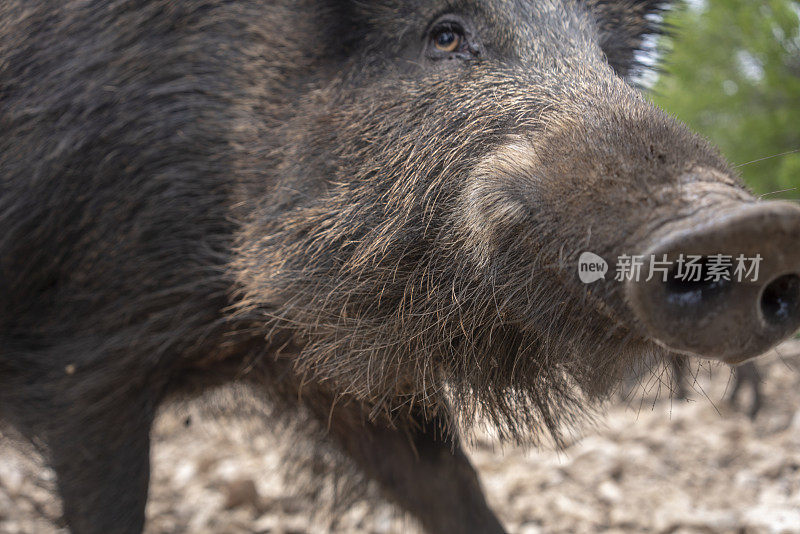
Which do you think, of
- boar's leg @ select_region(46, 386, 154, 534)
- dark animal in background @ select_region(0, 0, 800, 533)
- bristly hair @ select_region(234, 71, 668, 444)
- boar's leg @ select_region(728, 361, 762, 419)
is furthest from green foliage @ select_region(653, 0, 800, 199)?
boar's leg @ select_region(46, 386, 154, 534)

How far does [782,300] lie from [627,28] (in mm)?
1407

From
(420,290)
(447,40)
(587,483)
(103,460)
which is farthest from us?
(587,483)

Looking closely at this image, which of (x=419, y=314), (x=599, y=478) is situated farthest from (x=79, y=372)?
(x=599, y=478)

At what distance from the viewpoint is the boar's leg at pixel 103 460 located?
2.47m

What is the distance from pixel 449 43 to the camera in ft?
7.23

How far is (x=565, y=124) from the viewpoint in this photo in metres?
1.78

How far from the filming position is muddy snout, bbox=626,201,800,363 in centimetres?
127

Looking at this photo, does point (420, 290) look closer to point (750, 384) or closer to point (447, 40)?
point (447, 40)

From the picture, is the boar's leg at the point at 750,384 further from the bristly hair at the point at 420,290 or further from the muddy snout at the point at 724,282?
the muddy snout at the point at 724,282

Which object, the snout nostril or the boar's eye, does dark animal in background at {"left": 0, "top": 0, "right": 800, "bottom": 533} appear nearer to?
the boar's eye

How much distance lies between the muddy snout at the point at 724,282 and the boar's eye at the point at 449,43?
1.01 meters

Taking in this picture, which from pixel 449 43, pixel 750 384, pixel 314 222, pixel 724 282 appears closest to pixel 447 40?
pixel 449 43

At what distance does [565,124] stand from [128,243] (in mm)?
1366

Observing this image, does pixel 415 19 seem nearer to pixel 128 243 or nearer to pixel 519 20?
pixel 519 20
